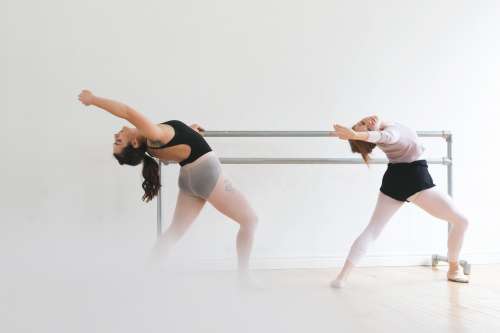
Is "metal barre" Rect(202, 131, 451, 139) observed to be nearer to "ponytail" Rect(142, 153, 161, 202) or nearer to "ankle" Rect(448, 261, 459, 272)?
"ponytail" Rect(142, 153, 161, 202)

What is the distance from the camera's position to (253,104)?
363 centimetres

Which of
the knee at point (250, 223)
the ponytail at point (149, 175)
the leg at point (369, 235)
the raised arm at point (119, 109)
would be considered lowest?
the leg at point (369, 235)

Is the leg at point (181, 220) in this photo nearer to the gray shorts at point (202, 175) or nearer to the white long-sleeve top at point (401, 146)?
the gray shorts at point (202, 175)

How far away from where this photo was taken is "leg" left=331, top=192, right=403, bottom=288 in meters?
2.98

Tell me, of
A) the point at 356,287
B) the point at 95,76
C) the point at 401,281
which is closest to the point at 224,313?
the point at 356,287

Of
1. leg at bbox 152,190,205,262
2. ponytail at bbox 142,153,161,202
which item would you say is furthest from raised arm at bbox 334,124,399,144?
ponytail at bbox 142,153,161,202

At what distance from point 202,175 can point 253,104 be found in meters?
1.15

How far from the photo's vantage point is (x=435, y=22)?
12.9 ft

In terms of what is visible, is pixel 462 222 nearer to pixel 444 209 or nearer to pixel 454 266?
pixel 444 209

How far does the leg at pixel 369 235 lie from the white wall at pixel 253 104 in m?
0.67

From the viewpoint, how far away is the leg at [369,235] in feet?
9.78

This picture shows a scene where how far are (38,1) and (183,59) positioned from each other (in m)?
0.85

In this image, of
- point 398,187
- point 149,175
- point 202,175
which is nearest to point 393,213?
point 398,187

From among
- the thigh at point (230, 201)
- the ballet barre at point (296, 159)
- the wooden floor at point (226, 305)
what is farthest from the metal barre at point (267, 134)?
the wooden floor at point (226, 305)
